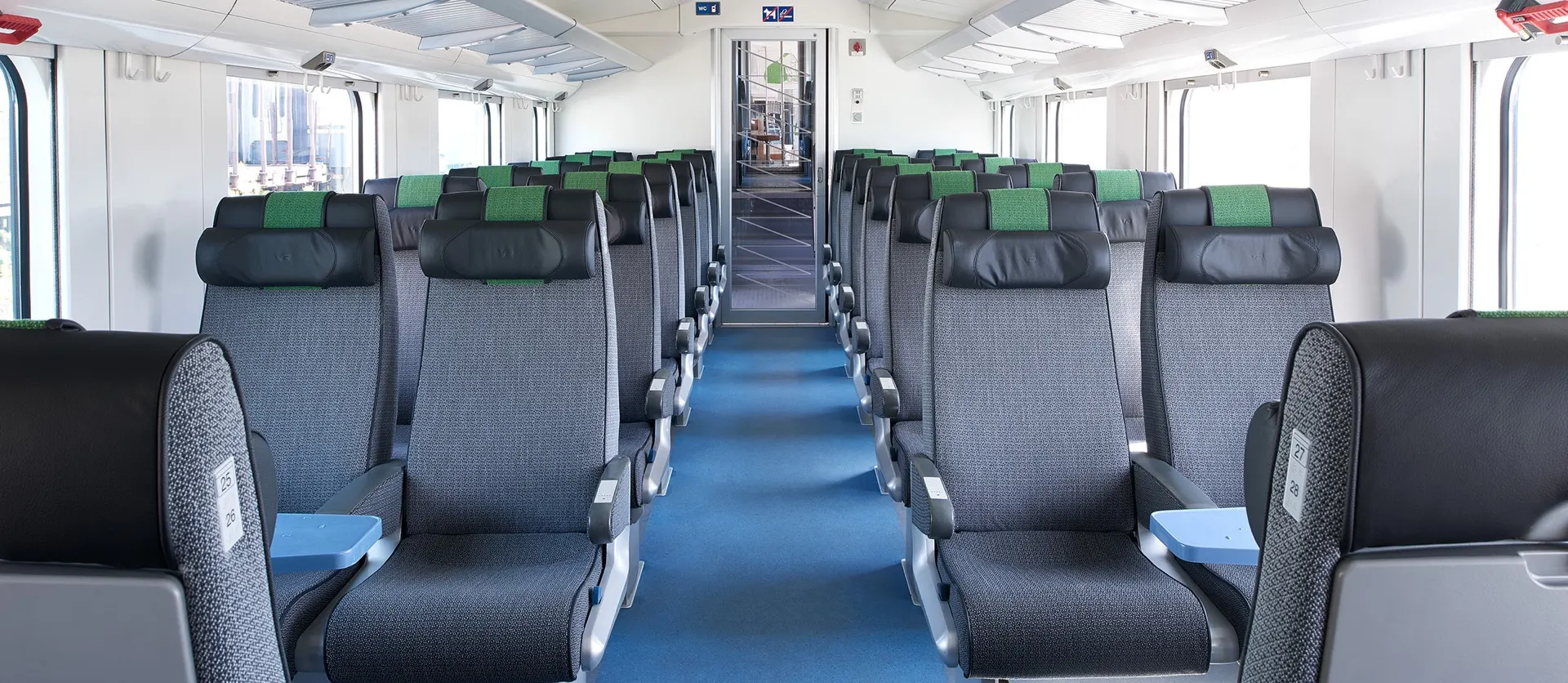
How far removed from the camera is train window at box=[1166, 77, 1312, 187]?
603cm

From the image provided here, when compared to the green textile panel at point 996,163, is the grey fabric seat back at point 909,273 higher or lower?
lower

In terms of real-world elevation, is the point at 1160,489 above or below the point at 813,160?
below

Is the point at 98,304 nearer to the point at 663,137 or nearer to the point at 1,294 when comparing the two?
the point at 1,294

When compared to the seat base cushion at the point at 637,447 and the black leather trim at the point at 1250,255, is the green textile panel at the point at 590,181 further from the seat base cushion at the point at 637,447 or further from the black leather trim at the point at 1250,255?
the black leather trim at the point at 1250,255

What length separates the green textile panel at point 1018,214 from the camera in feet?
10.6

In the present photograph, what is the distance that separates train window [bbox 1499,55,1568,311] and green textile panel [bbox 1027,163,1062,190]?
87.5 inches

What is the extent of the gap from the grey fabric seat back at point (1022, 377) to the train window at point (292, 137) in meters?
3.43

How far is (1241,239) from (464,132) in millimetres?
8328

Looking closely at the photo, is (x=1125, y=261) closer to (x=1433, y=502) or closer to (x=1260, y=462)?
(x=1260, y=462)

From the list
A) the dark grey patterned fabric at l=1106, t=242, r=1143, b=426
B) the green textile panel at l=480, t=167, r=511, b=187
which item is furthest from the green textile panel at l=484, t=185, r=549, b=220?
the green textile panel at l=480, t=167, r=511, b=187

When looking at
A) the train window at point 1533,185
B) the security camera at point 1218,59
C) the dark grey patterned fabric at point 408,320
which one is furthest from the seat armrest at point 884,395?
the security camera at point 1218,59

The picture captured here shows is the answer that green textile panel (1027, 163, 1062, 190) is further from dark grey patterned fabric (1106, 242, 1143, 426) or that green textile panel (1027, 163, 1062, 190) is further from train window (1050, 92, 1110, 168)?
train window (1050, 92, 1110, 168)

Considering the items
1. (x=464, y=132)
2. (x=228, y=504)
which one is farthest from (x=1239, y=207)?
(x=464, y=132)

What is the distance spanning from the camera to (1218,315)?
3143 millimetres
